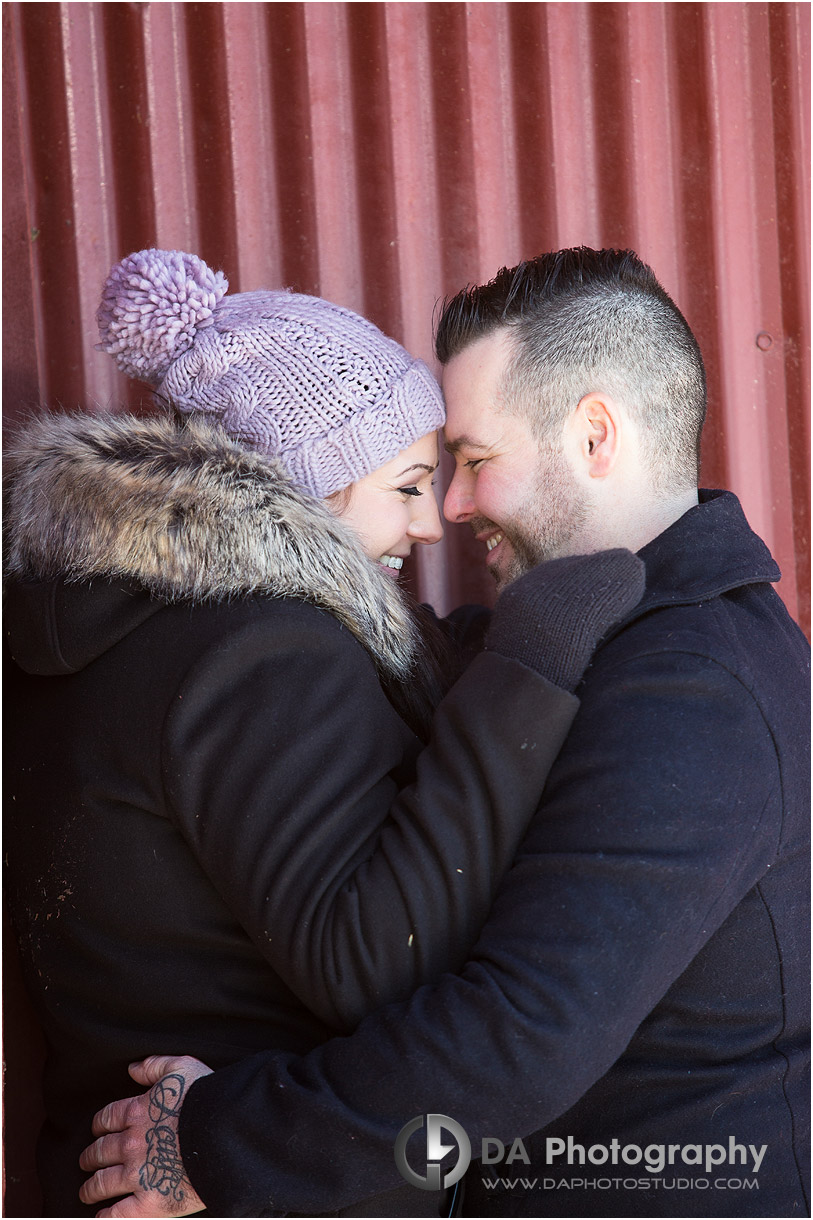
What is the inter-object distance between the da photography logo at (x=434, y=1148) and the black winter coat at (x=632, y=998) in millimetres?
16

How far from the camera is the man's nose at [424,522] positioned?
6.69ft

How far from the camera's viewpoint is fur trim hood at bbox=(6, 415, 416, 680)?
5.11 feet

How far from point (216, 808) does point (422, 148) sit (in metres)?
1.81

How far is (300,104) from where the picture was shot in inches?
97.9

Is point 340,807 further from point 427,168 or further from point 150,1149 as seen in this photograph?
point 427,168

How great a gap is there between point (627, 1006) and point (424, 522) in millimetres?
1003

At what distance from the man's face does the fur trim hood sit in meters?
0.39

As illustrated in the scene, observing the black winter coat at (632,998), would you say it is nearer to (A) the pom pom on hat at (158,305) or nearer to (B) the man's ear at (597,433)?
(B) the man's ear at (597,433)

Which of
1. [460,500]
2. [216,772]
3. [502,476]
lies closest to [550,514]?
[502,476]

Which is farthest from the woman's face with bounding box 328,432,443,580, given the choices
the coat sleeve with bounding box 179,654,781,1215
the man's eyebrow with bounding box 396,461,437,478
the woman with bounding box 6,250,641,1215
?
the coat sleeve with bounding box 179,654,781,1215

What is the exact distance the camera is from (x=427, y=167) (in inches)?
101

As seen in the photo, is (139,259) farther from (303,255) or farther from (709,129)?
(709,129)

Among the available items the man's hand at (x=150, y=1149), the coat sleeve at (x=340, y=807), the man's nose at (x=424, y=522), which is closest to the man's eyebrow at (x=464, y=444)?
the man's nose at (x=424, y=522)

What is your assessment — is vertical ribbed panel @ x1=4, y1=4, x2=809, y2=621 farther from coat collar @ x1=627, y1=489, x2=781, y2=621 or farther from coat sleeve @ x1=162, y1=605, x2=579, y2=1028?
coat sleeve @ x1=162, y1=605, x2=579, y2=1028
